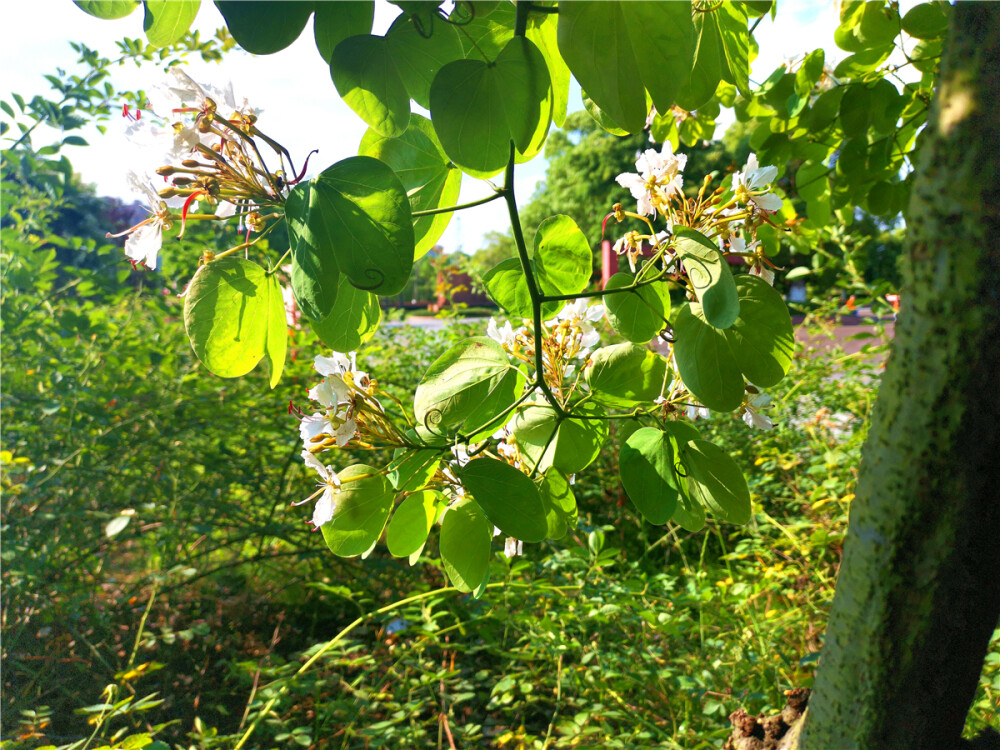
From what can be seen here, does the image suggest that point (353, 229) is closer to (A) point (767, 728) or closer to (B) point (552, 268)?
(B) point (552, 268)

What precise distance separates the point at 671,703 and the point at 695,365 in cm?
123

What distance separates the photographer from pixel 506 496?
0.60m

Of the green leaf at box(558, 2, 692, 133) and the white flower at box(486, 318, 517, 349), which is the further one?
the white flower at box(486, 318, 517, 349)

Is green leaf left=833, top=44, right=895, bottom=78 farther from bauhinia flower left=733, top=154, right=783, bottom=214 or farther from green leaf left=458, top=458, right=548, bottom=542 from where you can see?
green leaf left=458, top=458, right=548, bottom=542

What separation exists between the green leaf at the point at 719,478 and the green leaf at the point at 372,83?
428 millimetres

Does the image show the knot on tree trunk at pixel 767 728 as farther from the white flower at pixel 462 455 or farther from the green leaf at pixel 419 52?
the green leaf at pixel 419 52

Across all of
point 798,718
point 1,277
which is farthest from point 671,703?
point 1,277

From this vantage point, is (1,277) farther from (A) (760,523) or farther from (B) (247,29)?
(A) (760,523)

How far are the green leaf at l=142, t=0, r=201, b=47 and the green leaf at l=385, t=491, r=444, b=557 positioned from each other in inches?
18.0

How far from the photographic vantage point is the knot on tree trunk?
0.89m

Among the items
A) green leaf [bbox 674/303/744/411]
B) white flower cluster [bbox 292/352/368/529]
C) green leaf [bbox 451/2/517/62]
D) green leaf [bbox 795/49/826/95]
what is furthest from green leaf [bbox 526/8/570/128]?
green leaf [bbox 795/49/826/95]

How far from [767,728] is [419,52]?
97 cm

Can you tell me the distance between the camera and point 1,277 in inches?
68.9

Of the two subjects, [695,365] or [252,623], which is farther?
[252,623]
